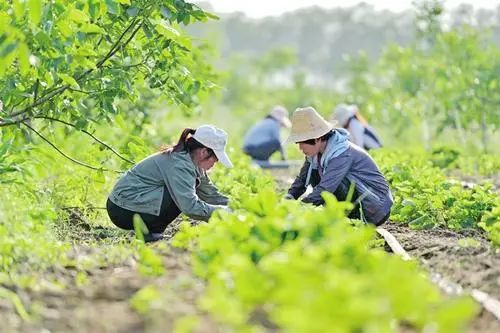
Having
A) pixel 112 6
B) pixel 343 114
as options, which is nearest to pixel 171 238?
pixel 112 6

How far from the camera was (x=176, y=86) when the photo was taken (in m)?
7.59

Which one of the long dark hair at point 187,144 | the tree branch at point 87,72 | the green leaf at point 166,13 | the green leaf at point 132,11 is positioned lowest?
the long dark hair at point 187,144

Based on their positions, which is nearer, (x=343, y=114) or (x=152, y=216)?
(x=152, y=216)

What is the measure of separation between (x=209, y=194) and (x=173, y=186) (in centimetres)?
45

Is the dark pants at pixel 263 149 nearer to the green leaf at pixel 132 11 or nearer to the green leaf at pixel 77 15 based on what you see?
the green leaf at pixel 132 11

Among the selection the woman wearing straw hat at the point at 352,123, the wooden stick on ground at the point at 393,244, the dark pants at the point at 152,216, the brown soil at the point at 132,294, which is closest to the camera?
the brown soil at the point at 132,294

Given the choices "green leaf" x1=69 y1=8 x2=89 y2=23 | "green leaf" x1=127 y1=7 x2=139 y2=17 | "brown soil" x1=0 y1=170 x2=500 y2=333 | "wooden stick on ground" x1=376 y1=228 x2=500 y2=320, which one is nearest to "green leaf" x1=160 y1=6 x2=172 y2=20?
"green leaf" x1=127 y1=7 x2=139 y2=17

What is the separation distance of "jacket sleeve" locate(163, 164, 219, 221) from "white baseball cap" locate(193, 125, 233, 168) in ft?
0.70

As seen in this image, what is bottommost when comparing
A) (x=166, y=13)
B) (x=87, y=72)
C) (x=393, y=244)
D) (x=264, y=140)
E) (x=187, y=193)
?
(x=264, y=140)

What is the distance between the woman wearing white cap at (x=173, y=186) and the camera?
652 cm

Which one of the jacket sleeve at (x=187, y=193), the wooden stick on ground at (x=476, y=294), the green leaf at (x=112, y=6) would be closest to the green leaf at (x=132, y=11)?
the green leaf at (x=112, y=6)

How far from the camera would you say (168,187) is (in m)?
6.71

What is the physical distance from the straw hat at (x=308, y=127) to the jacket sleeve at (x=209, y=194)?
0.64 m

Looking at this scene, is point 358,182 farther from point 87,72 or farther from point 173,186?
point 87,72
